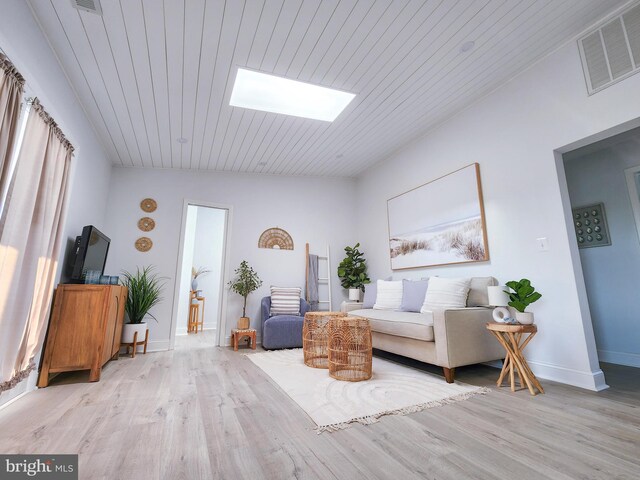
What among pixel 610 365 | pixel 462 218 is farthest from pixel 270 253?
pixel 610 365

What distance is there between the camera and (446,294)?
10.2 feet

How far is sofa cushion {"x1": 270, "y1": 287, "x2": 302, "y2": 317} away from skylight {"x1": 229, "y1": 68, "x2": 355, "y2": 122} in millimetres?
2660

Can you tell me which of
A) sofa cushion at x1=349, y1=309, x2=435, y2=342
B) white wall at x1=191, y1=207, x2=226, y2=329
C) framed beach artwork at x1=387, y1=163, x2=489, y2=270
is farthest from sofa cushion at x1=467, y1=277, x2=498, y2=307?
white wall at x1=191, y1=207, x2=226, y2=329

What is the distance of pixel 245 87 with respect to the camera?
3.13 m

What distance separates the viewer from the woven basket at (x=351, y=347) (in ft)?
8.86

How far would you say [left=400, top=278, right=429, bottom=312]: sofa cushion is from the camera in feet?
11.4

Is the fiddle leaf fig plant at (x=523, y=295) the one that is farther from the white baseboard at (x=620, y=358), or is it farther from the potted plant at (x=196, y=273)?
the potted plant at (x=196, y=273)

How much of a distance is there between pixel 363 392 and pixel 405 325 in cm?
90

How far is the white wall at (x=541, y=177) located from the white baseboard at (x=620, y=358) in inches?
48.1

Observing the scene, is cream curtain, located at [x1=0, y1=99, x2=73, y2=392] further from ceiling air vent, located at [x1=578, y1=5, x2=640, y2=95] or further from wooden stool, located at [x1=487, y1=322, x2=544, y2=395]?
ceiling air vent, located at [x1=578, y1=5, x2=640, y2=95]

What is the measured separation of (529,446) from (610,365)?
2655mm

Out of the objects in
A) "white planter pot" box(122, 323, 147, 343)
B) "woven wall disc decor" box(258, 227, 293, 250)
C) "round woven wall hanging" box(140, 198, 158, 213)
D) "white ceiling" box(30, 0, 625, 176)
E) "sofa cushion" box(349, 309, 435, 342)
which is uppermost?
"white ceiling" box(30, 0, 625, 176)

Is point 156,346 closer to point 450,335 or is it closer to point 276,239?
point 276,239

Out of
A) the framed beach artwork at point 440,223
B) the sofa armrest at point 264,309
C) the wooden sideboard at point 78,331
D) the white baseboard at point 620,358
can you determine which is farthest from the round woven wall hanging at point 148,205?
the white baseboard at point 620,358
